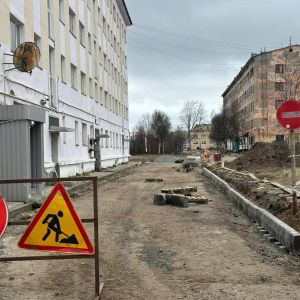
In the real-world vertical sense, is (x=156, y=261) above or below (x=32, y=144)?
below

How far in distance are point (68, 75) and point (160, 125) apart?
78.3 meters

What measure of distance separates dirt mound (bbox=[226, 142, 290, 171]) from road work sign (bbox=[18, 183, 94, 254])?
25.1 m

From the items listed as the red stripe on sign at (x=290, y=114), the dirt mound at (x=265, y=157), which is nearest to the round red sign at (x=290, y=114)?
the red stripe on sign at (x=290, y=114)

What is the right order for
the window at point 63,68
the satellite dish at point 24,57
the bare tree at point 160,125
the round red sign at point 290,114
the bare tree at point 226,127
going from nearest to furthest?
the round red sign at point 290,114 < the satellite dish at point 24,57 < the window at point 63,68 < the bare tree at point 226,127 < the bare tree at point 160,125

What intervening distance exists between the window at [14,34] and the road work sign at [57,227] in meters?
12.5

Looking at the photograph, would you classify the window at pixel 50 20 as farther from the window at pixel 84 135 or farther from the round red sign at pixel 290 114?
the round red sign at pixel 290 114

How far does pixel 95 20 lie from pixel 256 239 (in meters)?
27.9

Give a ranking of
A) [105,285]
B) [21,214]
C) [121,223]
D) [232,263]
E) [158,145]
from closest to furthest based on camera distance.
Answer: [105,285], [232,263], [121,223], [21,214], [158,145]

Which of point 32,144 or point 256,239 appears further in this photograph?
point 32,144

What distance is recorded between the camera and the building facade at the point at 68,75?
1666 cm

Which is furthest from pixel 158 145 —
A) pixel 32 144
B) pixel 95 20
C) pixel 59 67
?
pixel 32 144

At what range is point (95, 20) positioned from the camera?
33594 mm

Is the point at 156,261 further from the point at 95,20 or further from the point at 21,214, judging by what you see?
the point at 95,20

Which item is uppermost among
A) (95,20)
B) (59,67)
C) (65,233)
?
(95,20)
